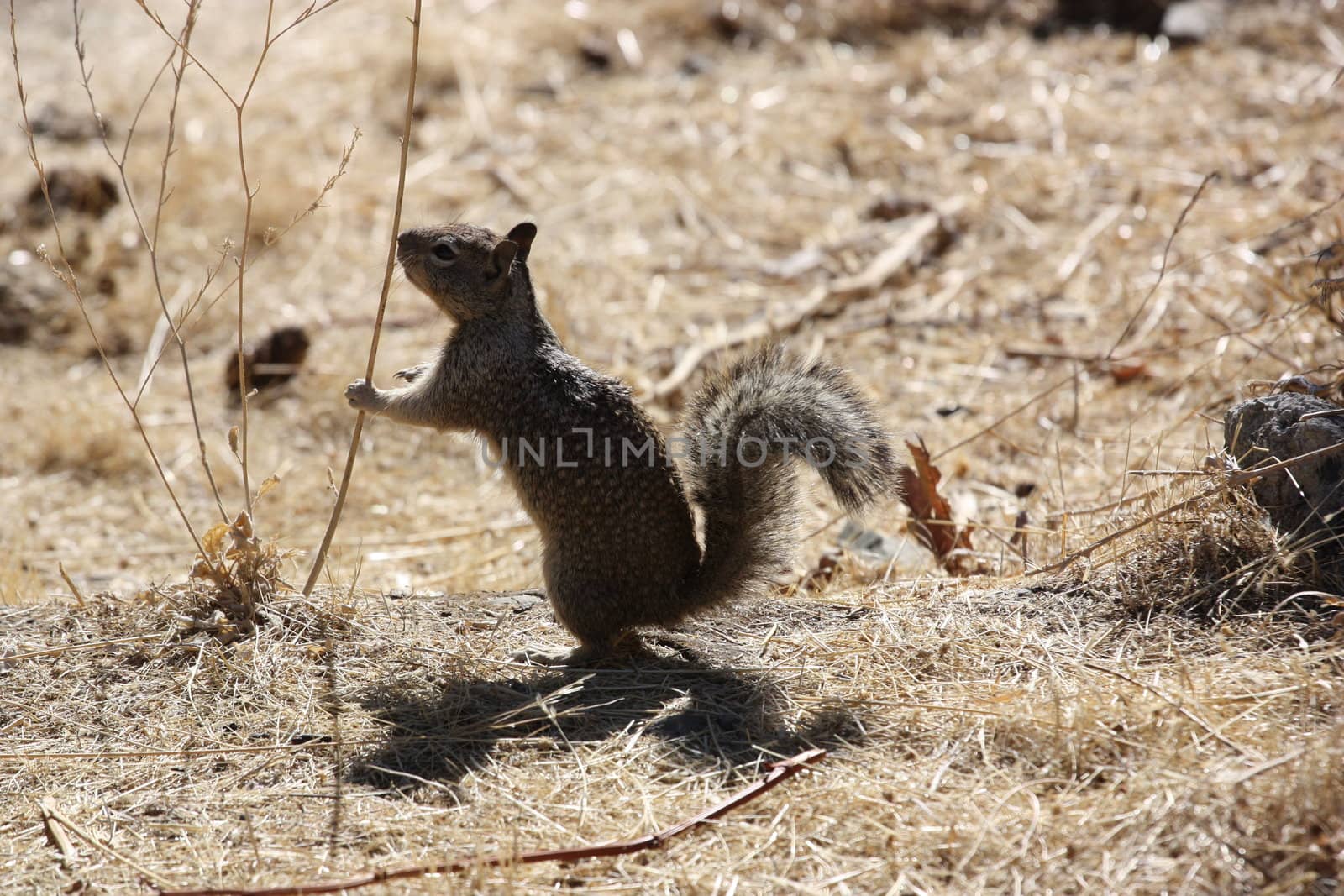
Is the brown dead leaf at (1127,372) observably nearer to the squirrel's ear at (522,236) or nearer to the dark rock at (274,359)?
the squirrel's ear at (522,236)

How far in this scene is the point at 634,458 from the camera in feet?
12.2

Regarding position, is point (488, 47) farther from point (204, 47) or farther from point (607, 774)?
point (607, 774)

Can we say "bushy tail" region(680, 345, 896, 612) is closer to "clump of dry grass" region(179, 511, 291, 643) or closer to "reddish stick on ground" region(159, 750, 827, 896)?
"reddish stick on ground" region(159, 750, 827, 896)

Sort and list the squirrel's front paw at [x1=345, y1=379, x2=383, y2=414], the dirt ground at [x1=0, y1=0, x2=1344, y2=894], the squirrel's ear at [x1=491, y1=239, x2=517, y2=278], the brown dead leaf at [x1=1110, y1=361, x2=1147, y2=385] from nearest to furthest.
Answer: the dirt ground at [x1=0, y1=0, x2=1344, y2=894]
the squirrel's front paw at [x1=345, y1=379, x2=383, y2=414]
the squirrel's ear at [x1=491, y1=239, x2=517, y2=278]
the brown dead leaf at [x1=1110, y1=361, x2=1147, y2=385]

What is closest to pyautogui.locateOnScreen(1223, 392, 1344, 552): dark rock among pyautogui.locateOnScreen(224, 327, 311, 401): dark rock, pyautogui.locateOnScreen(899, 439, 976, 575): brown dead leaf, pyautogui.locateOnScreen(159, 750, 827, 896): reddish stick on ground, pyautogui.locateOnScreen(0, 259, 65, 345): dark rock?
pyautogui.locateOnScreen(899, 439, 976, 575): brown dead leaf

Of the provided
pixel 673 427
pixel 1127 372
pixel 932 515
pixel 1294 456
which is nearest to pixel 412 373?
pixel 673 427

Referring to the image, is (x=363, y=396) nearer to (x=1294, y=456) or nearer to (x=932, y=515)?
(x=932, y=515)

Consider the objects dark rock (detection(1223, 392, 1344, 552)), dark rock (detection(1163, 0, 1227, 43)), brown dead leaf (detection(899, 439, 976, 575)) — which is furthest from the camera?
dark rock (detection(1163, 0, 1227, 43))

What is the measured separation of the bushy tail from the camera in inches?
133

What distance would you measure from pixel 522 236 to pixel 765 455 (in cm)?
144

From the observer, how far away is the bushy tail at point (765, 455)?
3373 millimetres

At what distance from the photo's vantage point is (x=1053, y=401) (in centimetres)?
617

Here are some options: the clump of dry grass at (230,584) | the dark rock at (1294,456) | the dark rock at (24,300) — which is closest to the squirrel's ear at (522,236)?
the clump of dry grass at (230,584)

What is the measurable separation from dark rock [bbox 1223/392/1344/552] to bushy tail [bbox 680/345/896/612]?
126 cm
